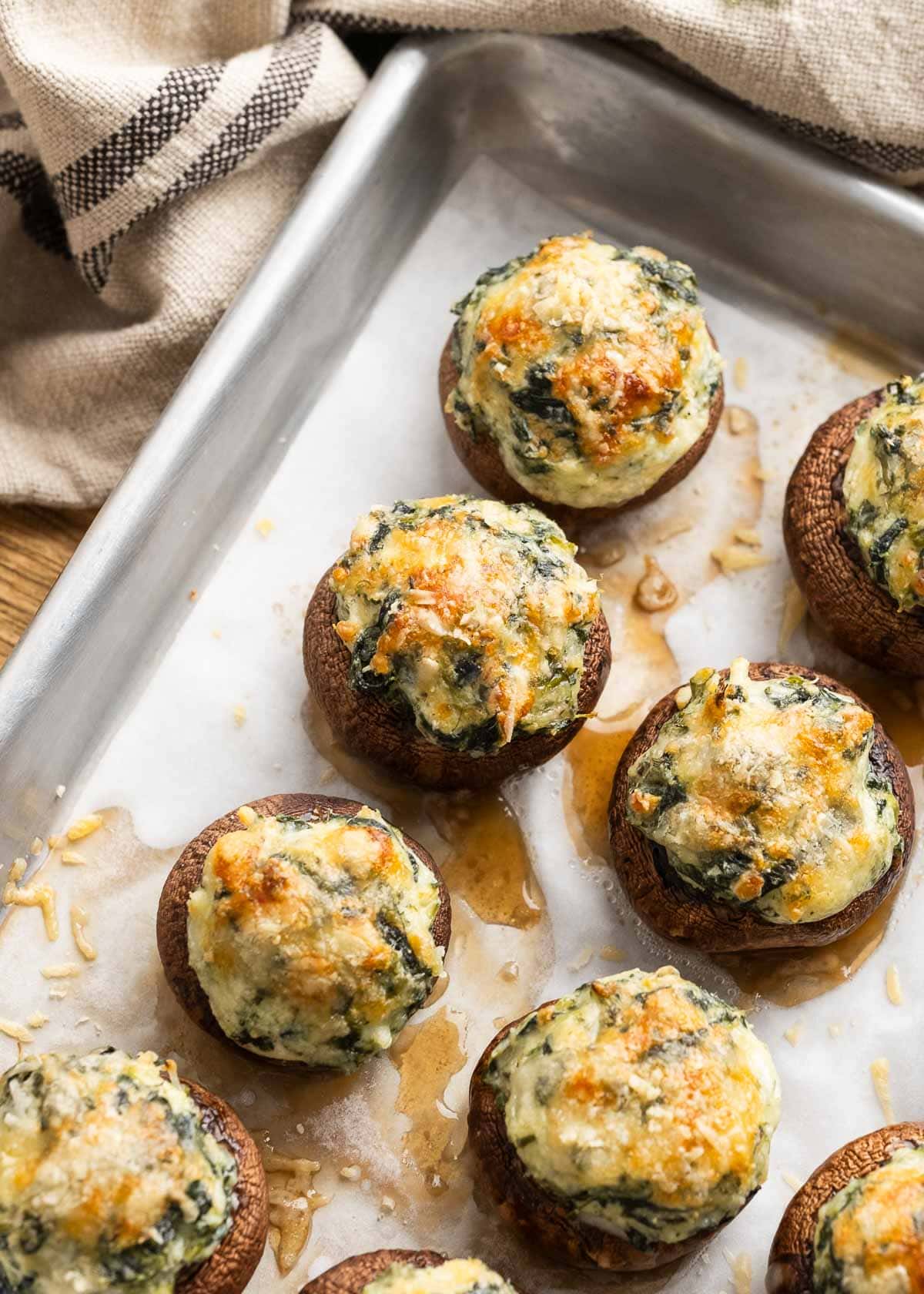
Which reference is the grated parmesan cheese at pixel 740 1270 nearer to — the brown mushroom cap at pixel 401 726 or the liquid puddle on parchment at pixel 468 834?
the liquid puddle on parchment at pixel 468 834

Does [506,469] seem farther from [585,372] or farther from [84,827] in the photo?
[84,827]

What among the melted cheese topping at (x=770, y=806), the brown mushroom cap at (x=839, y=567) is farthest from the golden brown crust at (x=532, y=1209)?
the brown mushroom cap at (x=839, y=567)

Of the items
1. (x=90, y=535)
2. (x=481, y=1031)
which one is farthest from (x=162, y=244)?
(x=481, y=1031)

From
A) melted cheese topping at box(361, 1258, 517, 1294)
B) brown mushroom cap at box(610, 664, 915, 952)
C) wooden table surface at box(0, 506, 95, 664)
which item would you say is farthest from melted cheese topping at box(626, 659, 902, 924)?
wooden table surface at box(0, 506, 95, 664)

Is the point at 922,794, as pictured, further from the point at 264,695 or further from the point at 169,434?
the point at 169,434

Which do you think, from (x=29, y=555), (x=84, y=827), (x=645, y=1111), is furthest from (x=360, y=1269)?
(x=29, y=555)

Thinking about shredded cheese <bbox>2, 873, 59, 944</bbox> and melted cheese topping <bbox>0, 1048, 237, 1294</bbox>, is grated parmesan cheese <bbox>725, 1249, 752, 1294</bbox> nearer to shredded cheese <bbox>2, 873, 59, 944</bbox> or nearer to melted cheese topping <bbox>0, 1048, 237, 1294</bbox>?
melted cheese topping <bbox>0, 1048, 237, 1294</bbox>
